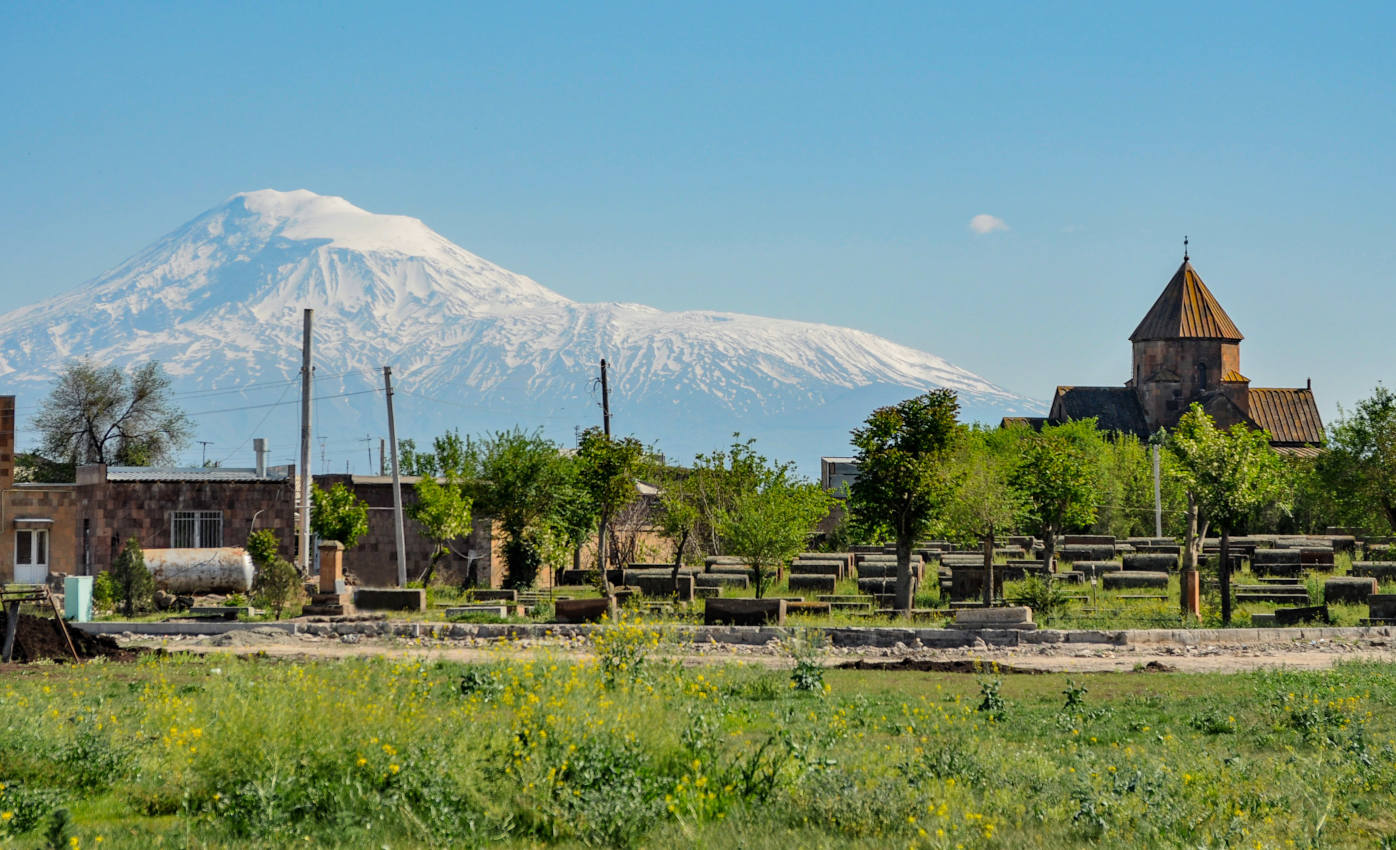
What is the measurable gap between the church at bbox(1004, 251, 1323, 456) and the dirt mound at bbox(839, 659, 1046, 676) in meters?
74.2

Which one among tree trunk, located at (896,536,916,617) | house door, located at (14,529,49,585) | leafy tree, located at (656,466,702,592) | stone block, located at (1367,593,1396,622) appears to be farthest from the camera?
house door, located at (14,529,49,585)

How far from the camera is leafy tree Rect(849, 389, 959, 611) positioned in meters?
25.7

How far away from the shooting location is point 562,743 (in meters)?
9.47

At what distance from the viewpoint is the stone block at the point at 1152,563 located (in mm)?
35594

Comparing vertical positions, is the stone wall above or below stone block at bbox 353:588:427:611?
above

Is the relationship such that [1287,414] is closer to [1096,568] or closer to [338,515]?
[1096,568]

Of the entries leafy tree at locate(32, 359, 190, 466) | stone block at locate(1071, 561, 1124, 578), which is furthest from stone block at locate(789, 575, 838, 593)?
leafy tree at locate(32, 359, 190, 466)

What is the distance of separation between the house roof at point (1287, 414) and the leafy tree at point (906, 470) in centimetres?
6937

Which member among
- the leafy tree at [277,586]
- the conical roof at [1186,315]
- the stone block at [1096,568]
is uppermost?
the conical roof at [1186,315]

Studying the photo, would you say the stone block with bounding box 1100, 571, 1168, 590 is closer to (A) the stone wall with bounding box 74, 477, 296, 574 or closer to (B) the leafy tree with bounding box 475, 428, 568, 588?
(B) the leafy tree with bounding box 475, 428, 568, 588

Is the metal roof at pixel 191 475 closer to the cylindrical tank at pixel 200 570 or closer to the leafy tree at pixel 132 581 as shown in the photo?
the cylindrical tank at pixel 200 570

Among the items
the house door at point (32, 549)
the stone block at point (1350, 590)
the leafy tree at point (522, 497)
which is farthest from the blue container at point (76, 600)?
the stone block at point (1350, 590)

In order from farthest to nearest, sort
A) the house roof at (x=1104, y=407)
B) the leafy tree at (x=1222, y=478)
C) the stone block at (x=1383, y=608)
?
the house roof at (x=1104, y=407) → the leafy tree at (x=1222, y=478) → the stone block at (x=1383, y=608)

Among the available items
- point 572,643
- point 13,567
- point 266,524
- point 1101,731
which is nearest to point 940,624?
point 572,643
